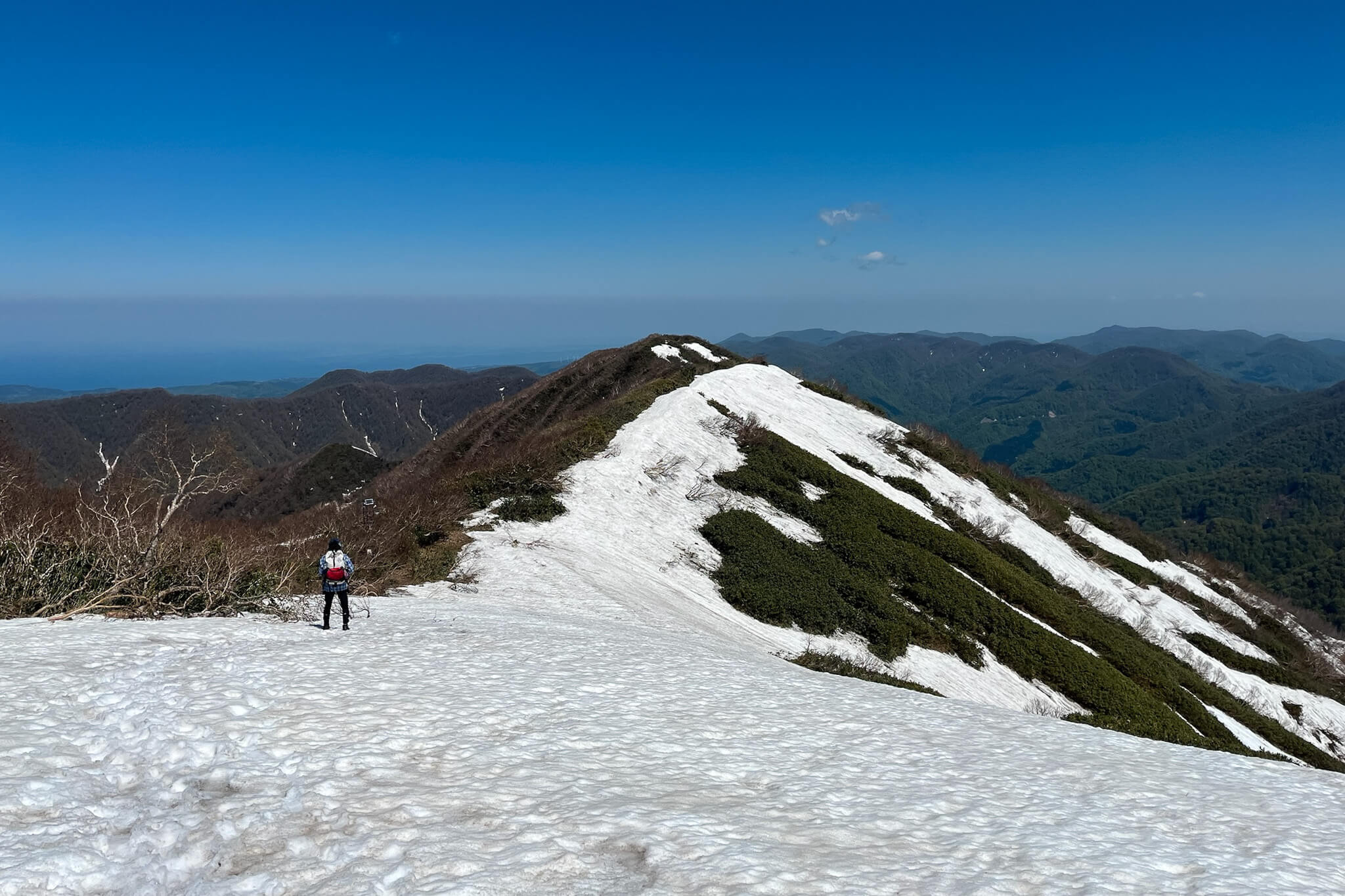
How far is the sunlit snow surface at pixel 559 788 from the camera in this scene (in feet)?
21.9

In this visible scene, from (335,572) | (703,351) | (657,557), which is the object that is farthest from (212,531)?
(703,351)

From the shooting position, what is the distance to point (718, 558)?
32750mm

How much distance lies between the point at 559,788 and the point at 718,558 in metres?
24.6

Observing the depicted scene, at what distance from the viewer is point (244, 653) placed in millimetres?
13336

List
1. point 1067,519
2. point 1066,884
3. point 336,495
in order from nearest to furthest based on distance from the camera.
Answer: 1. point 1066,884
2. point 1067,519
3. point 336,495

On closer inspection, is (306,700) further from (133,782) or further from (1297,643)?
(1297,643)

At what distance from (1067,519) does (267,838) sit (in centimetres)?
6583

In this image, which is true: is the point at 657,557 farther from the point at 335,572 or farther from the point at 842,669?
the point at 335,572

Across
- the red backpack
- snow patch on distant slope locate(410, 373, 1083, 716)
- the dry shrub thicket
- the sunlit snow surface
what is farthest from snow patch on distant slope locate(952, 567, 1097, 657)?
the red backpack

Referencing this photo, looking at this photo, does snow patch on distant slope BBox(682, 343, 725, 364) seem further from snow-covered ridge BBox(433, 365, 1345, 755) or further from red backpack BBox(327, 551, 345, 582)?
red backpack BBox(327, 551, 345, 582)

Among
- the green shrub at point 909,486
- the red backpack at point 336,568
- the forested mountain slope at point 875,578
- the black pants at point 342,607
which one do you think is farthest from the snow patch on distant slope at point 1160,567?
the red backpack at point 336,568

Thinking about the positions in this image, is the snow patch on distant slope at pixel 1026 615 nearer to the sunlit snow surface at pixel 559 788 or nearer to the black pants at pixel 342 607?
the sunlit snow surface at pixel 559 788

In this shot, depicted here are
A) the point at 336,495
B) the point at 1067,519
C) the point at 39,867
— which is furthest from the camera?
the point at 336,495

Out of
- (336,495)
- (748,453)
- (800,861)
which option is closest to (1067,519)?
(748,453)
